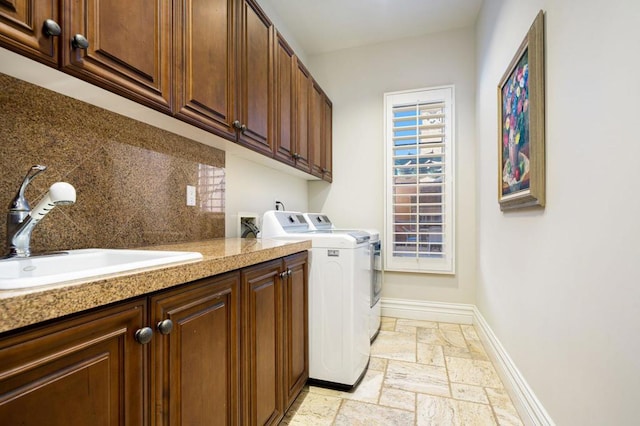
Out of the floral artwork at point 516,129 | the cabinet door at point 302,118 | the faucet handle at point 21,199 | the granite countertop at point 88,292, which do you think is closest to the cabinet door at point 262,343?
the granite countertop at point 88,292

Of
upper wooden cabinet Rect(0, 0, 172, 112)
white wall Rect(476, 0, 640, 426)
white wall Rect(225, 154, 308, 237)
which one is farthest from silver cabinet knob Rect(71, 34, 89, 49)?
white wall Rect(476, 0, 640, 426)

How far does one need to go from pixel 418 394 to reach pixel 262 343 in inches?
43.0

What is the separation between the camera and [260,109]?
1.84m

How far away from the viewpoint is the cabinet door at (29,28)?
0.72m

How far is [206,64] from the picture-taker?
138 centimetres

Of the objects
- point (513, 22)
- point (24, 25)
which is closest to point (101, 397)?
point (24, 25)

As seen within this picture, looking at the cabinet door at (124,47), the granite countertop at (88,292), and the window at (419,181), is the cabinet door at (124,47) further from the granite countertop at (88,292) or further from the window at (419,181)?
the window at (419,181)

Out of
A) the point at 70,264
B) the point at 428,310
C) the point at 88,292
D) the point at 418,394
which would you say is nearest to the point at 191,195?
the point at 70,264

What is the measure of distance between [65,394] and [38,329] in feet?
0.50

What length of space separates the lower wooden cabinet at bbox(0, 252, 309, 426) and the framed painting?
4.13 feet

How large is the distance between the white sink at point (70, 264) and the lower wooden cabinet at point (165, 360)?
8 cm

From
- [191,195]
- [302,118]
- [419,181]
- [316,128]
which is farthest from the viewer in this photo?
[419,181]

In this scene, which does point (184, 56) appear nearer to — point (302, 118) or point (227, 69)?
point (227, 69)

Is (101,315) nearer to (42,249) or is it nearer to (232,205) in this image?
(42,249)
